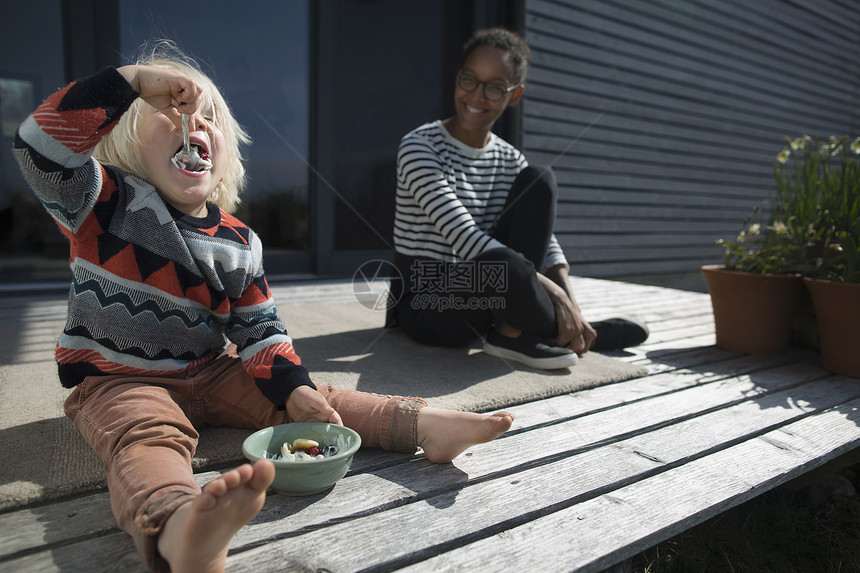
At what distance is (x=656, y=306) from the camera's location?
2.95m

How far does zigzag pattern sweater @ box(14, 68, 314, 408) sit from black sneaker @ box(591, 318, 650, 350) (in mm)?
1231

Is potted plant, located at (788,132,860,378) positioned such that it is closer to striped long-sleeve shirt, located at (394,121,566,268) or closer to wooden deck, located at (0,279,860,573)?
wooden deck, located at (0,279,860,573)

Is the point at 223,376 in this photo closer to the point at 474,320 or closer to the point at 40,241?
the point at 474,320

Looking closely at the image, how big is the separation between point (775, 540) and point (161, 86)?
160cm

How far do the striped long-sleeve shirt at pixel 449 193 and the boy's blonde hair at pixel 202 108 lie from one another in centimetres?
60

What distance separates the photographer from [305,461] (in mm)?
888

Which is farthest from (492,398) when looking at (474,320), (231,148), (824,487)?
(824,487)

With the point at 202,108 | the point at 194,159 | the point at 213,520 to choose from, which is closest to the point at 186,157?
the point at 194,159

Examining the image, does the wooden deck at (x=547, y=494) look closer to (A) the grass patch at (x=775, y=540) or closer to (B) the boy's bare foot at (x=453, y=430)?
(B) the boy's bare foot at (x=453, y=430)

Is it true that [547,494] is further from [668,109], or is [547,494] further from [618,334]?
[668,109]

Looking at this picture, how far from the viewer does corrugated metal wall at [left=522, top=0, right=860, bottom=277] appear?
13.7 ft

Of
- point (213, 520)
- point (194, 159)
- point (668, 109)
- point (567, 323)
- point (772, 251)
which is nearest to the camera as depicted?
point (213, 520)

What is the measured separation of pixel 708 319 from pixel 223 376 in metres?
2.24

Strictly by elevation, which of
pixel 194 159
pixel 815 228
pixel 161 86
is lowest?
pixel 815 228
